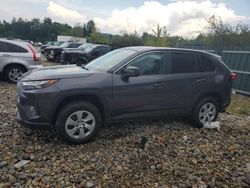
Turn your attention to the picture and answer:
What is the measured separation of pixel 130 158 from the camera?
449 cm

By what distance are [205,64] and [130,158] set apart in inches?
114

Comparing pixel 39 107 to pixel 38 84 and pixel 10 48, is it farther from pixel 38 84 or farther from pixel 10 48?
pixel 10 48

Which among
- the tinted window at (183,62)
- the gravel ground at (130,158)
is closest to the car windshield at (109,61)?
the tinted window at (183,62)

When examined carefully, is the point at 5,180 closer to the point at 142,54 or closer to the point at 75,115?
the point at 75,115

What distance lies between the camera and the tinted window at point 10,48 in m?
10.3

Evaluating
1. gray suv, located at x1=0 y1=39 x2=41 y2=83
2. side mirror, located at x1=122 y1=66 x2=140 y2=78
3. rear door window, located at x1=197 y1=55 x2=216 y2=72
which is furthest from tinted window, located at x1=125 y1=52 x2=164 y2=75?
gray suv, located at x1=0 y1=39 x2=41 y2=83

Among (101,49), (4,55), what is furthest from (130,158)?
(101,49)

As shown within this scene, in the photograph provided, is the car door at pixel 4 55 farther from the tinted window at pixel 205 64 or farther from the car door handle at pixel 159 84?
the tinted window at pixel 205 64

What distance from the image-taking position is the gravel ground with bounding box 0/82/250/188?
12.7ft

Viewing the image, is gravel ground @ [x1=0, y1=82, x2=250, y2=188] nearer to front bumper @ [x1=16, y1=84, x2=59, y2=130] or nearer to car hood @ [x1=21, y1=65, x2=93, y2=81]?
front bumper @ [x1=16, y1=84, x2=59, y2=130]

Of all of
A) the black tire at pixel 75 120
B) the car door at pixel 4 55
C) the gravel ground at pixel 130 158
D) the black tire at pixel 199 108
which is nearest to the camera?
the gravel ground at pixel 130 158

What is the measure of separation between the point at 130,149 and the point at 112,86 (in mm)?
1120

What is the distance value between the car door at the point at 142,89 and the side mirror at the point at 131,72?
2.9 inches

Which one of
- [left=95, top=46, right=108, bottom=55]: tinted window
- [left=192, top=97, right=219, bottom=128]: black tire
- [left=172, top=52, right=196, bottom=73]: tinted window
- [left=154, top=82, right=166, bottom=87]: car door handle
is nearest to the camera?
[left=154, top=82, right=166, bottom=87]: car door handle
